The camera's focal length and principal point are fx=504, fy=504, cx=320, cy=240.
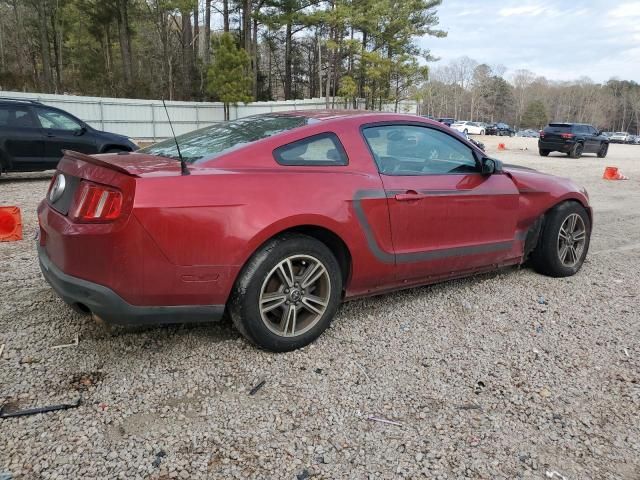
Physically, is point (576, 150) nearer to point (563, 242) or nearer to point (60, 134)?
point (563, 242)

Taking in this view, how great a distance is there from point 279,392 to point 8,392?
1377 mm

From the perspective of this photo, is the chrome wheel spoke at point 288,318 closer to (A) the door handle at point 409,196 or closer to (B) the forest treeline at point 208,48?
(A) the door handle at point 409,196

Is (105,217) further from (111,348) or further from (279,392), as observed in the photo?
(279,392)

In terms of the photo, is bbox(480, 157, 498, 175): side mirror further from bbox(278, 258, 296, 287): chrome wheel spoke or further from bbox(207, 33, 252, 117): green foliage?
bbox(207, 33, 252, 117): green foliage

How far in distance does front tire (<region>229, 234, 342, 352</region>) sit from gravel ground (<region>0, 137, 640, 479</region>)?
0.46 ft

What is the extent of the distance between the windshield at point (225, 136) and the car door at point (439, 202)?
1.98ft

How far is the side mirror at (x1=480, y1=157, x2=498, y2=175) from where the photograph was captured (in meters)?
3.95

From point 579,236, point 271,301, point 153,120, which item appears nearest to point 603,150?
point 153,120

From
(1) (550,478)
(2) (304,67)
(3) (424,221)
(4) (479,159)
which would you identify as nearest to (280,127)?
(3) (424,221)

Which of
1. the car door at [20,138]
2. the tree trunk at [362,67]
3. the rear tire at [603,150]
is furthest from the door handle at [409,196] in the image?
the tree trunk at [362,67]

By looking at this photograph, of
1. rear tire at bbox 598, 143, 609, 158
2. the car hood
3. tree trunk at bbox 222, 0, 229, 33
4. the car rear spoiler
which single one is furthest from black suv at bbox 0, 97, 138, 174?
tree trunk at bbox 222, 0, 229, 33

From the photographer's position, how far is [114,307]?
8.43 feet

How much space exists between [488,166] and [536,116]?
11847cm

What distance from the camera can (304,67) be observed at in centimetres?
4666
